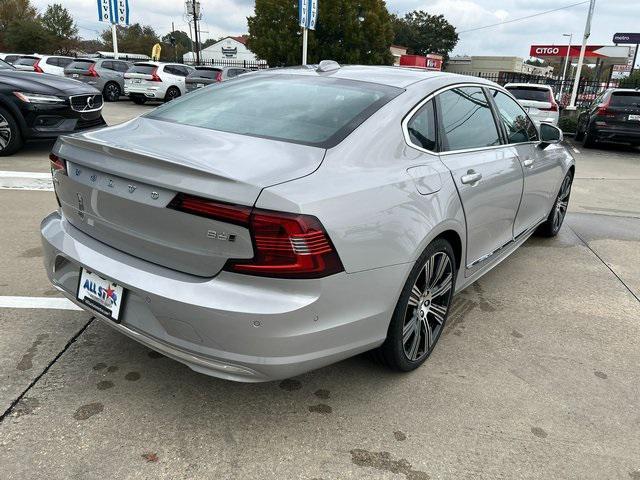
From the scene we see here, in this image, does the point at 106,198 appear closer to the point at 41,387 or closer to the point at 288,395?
the point at 41,387

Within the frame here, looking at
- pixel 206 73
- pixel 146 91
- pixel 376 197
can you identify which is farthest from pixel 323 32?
pixel 376 197

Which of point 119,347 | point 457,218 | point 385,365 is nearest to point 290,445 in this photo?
point 385,365

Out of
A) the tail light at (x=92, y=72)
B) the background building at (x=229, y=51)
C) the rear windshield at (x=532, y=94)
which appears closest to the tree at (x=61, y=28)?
the background building at (x=229, y=51)

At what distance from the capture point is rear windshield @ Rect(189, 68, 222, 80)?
60.8ft

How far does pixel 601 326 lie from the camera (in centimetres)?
358

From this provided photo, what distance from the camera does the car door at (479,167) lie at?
3.00m

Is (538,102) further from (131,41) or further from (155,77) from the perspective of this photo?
(131,41)

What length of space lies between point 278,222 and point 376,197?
52 cm

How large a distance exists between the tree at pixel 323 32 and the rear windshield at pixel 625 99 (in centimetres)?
2570

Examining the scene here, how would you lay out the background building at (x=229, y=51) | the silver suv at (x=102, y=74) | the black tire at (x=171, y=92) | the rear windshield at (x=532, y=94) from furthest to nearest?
1. the background building at (x=229, y=51)
2. the silver suv at (x=102, y=74)
3. the black tire at (x=171, y=92)
4. the rear windshield at (x=532, y=94)

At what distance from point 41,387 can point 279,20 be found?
3805cm

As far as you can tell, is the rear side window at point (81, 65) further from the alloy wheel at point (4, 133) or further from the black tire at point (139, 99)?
the alloy wheel at point (4, 133)

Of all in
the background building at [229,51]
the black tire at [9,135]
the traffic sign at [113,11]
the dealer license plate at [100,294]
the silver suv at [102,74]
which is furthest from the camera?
the background building at [229,51]

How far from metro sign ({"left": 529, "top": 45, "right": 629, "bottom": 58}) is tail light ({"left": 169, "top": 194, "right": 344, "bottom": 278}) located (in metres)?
38.8
